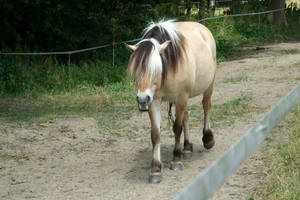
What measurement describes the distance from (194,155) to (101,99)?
13.2 feet

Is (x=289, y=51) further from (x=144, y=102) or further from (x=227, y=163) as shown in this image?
(x=227, y=163)

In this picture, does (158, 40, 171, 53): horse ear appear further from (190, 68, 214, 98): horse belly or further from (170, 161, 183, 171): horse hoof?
(170, 161, 183, 171): horse hoof

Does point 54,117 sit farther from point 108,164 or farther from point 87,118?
point 108,164

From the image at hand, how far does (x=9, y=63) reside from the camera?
12250 mm

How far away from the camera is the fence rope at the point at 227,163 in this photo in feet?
7.54

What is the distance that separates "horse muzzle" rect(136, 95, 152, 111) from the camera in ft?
18.2

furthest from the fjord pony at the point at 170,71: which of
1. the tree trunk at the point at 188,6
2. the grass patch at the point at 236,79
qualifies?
the tree trunk at the point at 188,6

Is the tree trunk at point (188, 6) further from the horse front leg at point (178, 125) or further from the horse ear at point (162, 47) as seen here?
the horse ear at point (162, 47)

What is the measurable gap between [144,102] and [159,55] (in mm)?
668

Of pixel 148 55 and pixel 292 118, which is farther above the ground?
pixel 148 55

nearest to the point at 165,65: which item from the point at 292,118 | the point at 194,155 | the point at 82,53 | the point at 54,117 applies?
the point at 194,155

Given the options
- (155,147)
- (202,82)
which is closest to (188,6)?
(202,82)

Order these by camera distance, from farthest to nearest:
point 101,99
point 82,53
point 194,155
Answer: point 82,53
point 101,99
point 194,155

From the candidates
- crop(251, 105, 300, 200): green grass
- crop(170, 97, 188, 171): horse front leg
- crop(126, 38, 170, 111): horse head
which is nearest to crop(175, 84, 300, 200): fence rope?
crop(251, 105, 300, 200): green grass
